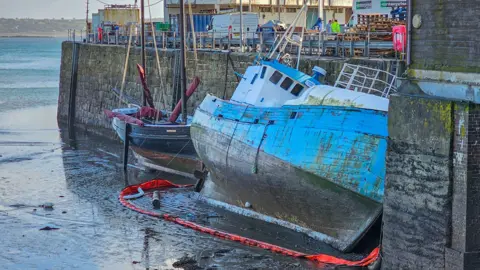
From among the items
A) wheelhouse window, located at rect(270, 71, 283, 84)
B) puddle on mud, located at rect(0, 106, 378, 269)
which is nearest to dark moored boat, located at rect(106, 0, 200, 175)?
puddle on mud, located at rect(0, 106, 378, 269)

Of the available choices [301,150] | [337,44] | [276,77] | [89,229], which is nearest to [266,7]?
[337,44]

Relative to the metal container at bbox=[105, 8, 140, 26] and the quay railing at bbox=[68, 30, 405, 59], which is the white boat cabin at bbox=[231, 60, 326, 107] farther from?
the metal container at bbox=[105, 8, 140, 26]

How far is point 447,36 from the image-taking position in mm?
14688

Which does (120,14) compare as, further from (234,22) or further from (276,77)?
(276,77)

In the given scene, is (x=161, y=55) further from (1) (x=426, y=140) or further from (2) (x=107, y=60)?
(1) (x=426, y=140)

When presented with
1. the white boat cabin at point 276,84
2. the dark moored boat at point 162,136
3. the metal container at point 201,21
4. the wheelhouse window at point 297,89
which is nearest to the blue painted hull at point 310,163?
the white boat cabin at point 276,84

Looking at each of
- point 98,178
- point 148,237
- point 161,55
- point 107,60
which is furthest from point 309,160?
point 107,60

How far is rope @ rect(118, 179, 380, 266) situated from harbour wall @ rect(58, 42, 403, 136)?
5.20m

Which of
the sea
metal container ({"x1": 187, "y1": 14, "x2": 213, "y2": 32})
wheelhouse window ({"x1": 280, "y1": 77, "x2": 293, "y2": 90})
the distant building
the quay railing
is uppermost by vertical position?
the distant building

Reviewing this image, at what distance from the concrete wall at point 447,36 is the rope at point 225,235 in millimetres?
3836

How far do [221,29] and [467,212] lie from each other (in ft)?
110

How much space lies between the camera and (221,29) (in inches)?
1828

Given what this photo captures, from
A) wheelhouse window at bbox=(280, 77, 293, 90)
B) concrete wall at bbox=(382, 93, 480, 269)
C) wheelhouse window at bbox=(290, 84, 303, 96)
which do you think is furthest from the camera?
wheelhouse window at bbox=(280, 77, 293, 90)

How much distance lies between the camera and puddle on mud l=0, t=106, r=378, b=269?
1847cm
